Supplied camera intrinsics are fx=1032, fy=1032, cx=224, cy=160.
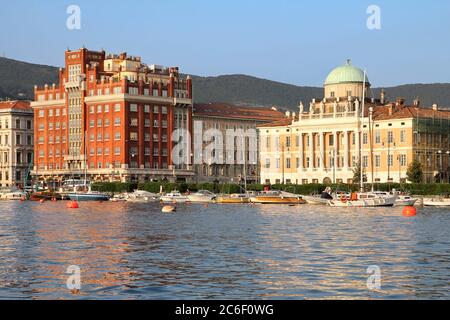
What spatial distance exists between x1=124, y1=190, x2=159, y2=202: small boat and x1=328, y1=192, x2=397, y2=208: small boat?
149 ft

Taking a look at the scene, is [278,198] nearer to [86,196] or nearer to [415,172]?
[415,172]

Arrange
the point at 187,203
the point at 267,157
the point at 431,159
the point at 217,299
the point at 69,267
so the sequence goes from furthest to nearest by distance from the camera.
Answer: the point at 267,157 < the point at 431,159 < the point at 187,203 < the point at 69,267 < the point at 217,299

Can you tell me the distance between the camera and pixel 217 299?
37125 mm

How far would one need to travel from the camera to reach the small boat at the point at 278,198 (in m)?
151

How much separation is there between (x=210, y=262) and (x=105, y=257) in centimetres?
618

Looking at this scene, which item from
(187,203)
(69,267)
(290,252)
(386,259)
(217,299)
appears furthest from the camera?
(187,203)

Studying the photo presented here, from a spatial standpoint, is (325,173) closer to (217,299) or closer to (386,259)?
(386,259)

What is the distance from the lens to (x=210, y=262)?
51125 millimetres

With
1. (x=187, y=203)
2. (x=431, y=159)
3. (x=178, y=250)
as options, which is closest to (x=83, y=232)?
(x=178, y=250)

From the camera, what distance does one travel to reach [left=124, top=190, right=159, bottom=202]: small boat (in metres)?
170

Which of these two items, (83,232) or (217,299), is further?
(83,232)

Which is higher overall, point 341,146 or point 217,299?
point 341,146

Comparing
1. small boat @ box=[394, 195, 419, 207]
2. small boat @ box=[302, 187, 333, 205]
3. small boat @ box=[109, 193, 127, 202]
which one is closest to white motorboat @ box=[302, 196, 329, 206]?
small boat @ box=[302, 187, 333, 205]

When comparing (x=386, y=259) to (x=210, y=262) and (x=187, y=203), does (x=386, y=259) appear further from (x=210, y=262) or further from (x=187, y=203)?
(x=187, y=203)
